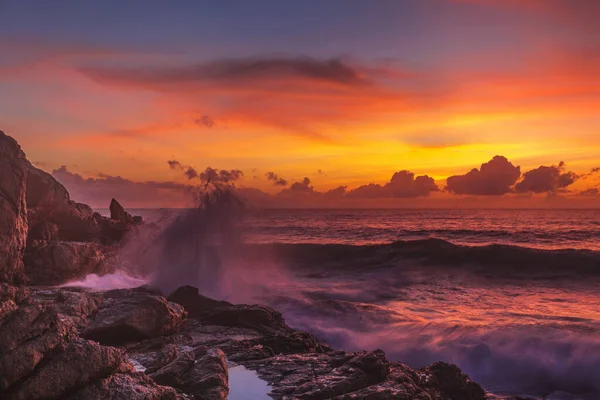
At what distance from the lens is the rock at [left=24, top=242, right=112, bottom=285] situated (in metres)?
19.8

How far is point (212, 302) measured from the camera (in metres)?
15.2

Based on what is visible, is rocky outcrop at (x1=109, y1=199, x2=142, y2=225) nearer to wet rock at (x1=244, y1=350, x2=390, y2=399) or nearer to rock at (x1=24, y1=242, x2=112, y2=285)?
rock at (x1=24, y1=242, x2=112, y2=285)

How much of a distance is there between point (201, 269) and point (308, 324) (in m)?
7.98

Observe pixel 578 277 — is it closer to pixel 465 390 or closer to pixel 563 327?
pixel 563 327

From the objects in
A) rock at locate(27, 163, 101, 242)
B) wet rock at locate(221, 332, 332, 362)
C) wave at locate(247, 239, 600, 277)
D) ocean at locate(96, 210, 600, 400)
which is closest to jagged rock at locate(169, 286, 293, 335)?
wet rock at locate(221, 332, 332, 362)

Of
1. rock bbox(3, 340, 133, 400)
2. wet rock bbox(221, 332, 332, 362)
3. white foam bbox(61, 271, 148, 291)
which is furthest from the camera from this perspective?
white foam bbox(61, 271, 148, 291)

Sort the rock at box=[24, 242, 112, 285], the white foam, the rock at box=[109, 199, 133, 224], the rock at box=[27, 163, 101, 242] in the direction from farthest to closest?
the rock at box=[109, 199, 133, 224]
the rock at box=[27, 163, 101, 242]
the white foam
the rock at box=[24, 242, 112, 285]

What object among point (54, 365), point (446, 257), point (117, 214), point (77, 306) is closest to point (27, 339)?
point (54, 365)

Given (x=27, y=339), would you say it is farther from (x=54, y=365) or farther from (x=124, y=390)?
(x=124, y=390)

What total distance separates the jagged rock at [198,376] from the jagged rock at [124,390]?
3.74 ft

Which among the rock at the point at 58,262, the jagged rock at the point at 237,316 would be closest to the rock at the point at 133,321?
the jagged rock at the point at 237,316

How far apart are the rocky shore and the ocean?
13.5 ft

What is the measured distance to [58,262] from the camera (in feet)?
67.1

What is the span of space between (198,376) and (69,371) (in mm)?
2387
